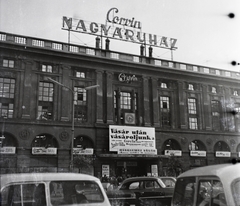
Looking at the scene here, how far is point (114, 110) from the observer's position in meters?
17.6

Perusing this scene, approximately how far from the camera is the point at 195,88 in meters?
17.4

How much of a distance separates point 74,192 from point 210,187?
1807 millimetres

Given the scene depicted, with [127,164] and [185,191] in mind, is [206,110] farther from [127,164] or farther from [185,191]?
[185,191]

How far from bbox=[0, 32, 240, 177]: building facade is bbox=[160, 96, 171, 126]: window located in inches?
2.5

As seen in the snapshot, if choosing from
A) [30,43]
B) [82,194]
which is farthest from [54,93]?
[82,194]

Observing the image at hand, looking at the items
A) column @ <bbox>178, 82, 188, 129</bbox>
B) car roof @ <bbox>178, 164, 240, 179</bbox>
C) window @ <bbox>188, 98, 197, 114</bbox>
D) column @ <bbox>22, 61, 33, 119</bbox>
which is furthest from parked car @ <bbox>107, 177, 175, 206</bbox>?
column @ <bbox>178, 82, 188, 129</bbox>

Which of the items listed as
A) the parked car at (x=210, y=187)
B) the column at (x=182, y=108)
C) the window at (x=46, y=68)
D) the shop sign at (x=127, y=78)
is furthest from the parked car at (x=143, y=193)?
the window at (x=46, y=68)

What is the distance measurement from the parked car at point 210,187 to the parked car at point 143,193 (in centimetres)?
360

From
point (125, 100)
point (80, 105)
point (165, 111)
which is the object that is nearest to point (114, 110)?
point (125, 100)

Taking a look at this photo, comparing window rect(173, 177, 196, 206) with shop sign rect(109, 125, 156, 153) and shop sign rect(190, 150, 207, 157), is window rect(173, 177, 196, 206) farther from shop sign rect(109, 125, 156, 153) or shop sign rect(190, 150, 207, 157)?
shop sign rect(190, 150, 207, 157)

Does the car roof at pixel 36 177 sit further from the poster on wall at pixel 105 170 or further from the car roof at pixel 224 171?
the poster on wall at pixel 105 170

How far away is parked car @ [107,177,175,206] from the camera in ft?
24.4

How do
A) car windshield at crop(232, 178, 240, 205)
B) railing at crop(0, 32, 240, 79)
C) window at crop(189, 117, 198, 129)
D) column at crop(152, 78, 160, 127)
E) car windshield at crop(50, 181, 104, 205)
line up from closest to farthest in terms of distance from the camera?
car windshield at crop(232, 178, 240, 205) < car windshield at crop(50, 181, 104, 205) < railing at crop(0, 32, 240, 79) < window at crop(189, 117, 198, 129) < column at crop(152, 78, 160, 127)

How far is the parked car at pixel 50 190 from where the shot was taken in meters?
3.52
